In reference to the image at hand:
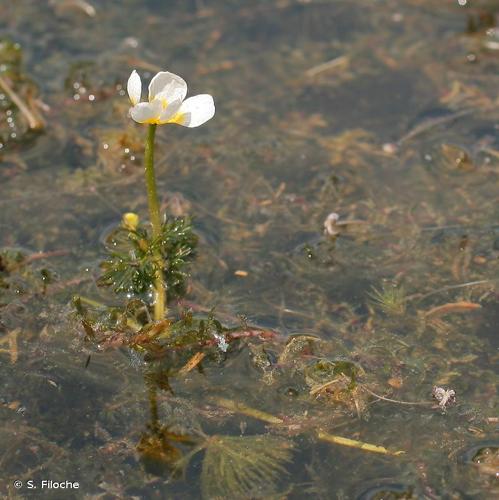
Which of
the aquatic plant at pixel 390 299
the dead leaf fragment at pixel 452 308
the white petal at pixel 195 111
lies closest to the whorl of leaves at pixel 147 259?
the white petal at pixel 195 111

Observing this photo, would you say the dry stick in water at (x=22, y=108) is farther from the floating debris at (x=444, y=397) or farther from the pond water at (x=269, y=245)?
the floating debris at (x=444, y=397)

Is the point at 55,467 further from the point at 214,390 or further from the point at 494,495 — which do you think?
the point at 494,495

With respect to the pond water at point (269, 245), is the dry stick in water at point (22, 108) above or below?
above

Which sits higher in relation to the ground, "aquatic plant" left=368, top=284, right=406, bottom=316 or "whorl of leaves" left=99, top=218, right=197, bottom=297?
"whorl of leaves" left=99, top=218, right=197, bottom=297

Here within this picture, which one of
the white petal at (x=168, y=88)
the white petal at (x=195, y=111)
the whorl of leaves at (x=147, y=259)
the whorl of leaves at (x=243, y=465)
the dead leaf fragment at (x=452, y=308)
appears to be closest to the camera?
the whorl of leaves at (x=243, y=465)

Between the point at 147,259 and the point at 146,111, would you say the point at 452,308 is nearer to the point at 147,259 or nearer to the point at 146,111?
the point at 147,259

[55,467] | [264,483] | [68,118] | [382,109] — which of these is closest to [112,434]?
[55,467]

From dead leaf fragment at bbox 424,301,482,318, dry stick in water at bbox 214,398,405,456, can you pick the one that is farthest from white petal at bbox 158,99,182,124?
dead leaf fragment at bbox 424,301,482,318

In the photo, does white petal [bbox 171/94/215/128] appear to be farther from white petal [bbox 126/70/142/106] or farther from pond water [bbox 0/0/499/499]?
pond water [bbox 0/0/499/499]

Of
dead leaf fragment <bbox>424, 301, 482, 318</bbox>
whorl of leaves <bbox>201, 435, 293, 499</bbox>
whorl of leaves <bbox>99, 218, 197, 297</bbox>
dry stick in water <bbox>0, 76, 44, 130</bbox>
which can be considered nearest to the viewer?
whorl of leaves <bbox>201, 435, 293, 499</bbox>
